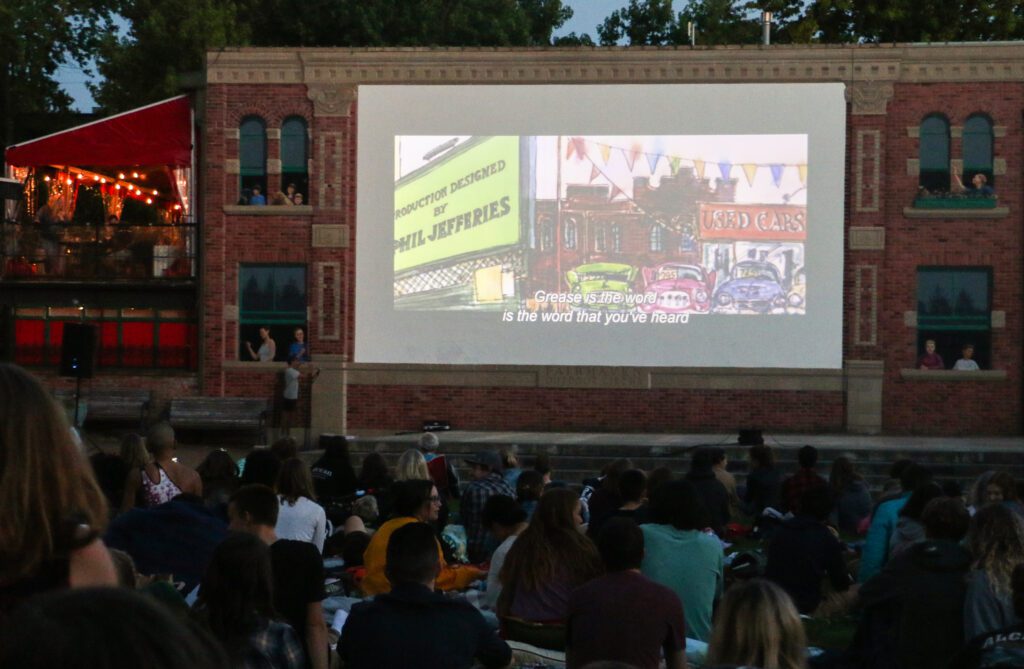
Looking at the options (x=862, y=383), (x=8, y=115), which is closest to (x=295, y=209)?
(x=862, y=383)

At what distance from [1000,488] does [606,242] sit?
1810cm

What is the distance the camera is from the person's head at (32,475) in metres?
3.17

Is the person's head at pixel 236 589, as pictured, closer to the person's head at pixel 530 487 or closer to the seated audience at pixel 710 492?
the person's head at pixel 530 487

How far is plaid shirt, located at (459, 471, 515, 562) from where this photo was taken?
12.7 meters

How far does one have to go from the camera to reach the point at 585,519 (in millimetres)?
13977

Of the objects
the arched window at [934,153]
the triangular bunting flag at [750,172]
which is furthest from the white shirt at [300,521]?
the arched window at [934,153]

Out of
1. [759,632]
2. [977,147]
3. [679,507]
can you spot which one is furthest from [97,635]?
[977,147]

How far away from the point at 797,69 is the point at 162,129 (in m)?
12.5

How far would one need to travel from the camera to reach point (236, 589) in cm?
541

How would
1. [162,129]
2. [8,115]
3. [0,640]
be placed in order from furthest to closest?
[8,115], [162,129], [0,640]

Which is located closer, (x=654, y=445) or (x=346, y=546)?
(x=346, y=546)

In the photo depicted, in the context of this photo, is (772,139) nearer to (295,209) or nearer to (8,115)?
(295,209)

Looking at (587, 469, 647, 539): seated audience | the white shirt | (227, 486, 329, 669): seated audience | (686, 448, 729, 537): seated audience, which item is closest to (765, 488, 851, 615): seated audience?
(587, 469, 647, 539): seated audience

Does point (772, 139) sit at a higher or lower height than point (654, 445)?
higher
